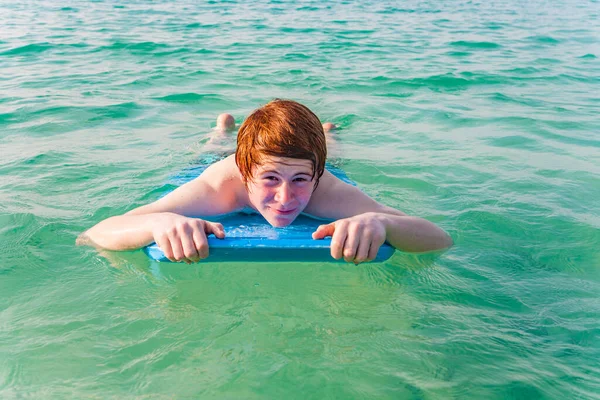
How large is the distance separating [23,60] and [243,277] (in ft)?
27.2

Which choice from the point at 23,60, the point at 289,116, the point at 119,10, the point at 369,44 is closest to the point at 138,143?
the point at 289,116

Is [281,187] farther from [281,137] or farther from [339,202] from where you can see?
[339,202]

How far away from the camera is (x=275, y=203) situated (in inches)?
114

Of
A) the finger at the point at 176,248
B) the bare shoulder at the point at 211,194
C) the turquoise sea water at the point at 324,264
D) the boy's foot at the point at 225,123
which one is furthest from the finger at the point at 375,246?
the boy's foot at the point at 225,123

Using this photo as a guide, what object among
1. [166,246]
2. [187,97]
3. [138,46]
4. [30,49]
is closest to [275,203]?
[166,246]

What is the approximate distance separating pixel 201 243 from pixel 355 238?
2.21ft

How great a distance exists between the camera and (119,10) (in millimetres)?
15992

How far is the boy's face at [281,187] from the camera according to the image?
8.99 feet

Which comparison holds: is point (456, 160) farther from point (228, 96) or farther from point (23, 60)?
point (23, 60)

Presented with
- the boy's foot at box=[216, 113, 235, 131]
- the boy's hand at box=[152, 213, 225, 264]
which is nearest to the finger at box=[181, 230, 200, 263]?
the boy's hand at box=[152, 213, 225, 264]

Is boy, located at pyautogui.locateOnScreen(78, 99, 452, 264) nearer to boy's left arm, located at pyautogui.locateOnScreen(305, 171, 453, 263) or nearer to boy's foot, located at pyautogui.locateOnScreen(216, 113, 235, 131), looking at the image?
boy's left arm, located at pyautogui.locateOnScreen(305, 171, 453, 263)

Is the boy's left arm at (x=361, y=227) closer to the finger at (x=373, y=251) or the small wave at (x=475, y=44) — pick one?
the finger at (x=373, y=251)

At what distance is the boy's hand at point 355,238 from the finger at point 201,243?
49 cm

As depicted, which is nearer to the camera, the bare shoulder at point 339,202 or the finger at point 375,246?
the finger at point 375,246
